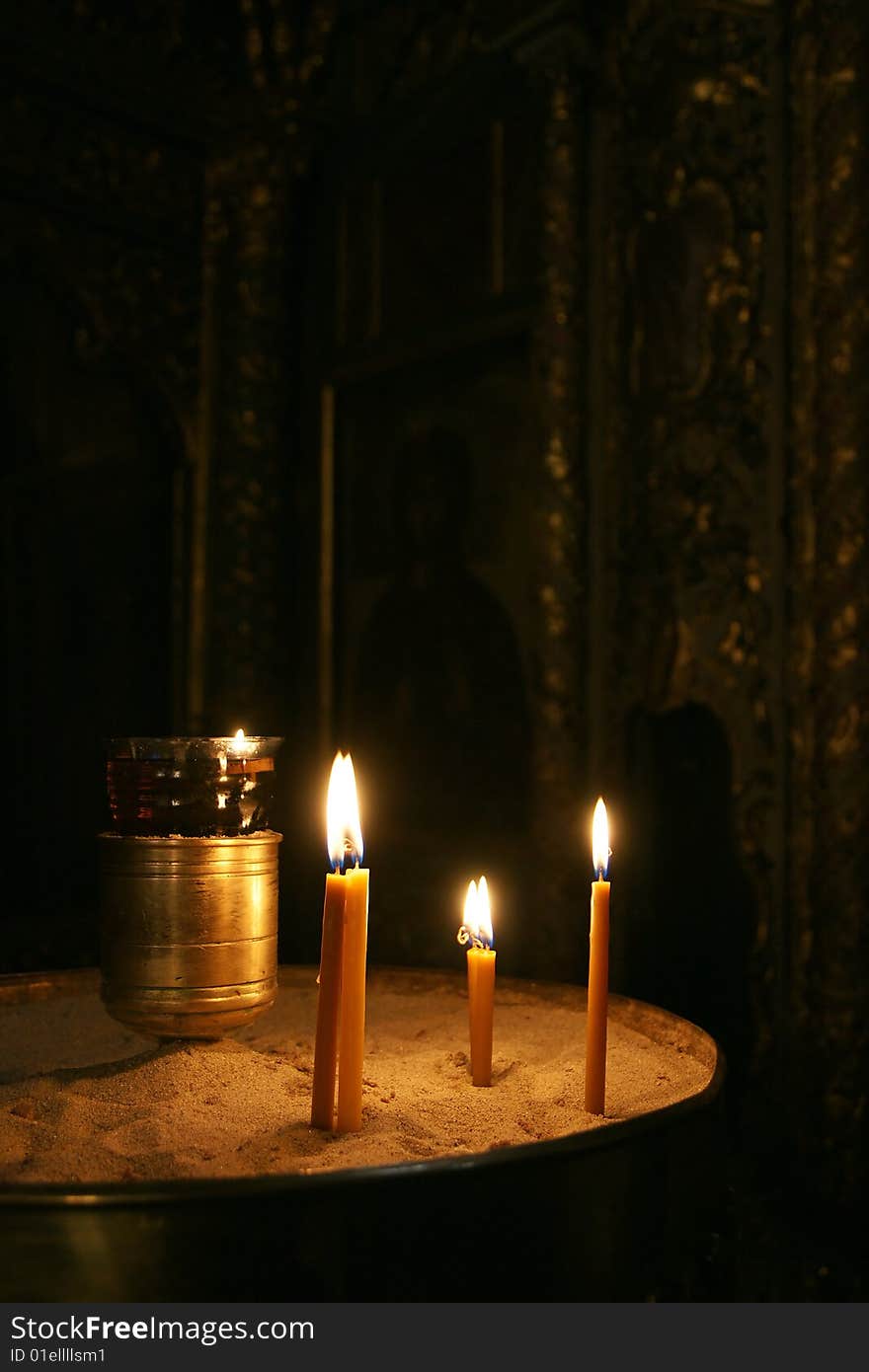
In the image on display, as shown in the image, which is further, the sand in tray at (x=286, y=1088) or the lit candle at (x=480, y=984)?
A: the lit candle at (x=480, y=984)

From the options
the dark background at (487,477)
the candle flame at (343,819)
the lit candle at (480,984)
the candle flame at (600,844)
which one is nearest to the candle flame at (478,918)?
the lit candle at (480,984)

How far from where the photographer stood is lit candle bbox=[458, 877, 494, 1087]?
4.34 ft

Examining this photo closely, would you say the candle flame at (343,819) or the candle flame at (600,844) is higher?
the candle flame at (343,819)

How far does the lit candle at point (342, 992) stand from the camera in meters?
1.08

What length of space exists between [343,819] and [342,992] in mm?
170

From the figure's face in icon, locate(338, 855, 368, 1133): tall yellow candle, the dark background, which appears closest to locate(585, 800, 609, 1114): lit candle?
locate(338, 855, 368, 1133): tall yellow candle

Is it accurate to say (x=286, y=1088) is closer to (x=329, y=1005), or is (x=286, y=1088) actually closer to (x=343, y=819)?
(x=329, y=1005)

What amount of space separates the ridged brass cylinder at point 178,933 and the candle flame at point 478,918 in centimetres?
27

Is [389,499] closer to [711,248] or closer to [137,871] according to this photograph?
[711,248]

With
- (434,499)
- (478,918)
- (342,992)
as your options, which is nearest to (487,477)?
(434,499)

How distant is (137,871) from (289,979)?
2.20 feet

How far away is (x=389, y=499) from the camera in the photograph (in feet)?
14.4

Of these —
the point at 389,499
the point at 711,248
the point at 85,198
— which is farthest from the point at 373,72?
the point at 711,248

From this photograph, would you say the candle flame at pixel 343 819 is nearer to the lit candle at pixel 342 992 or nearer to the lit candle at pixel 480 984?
the lit candle at pixel 342 992
